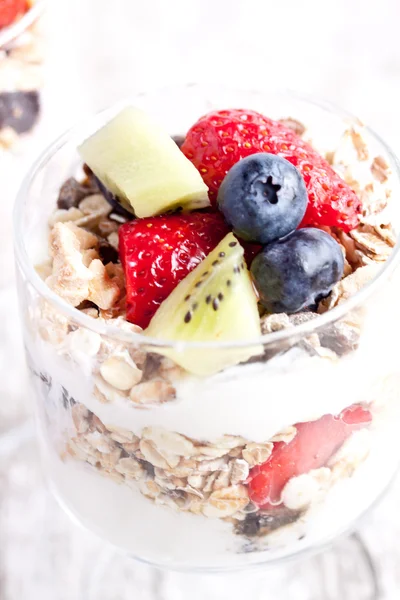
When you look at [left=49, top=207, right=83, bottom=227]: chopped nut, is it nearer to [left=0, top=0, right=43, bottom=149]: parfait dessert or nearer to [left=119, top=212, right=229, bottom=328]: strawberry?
[left=119, top=212, right=229, bottom=328]: strawberry

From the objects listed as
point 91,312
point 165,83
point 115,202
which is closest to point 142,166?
point 115,202

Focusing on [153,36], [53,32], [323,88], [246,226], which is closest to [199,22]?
[153,36]

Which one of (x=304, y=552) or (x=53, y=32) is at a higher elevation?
(x=53, y=32)

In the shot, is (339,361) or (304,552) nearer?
(339,361)

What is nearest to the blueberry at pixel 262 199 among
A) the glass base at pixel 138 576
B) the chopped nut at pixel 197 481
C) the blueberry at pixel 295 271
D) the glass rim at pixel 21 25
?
the blueberry at pixel 295 271

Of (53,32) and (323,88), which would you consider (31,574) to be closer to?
(53,32)

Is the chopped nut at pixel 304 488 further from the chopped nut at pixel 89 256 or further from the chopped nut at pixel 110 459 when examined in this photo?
the chopped nut at pixel 89 256
